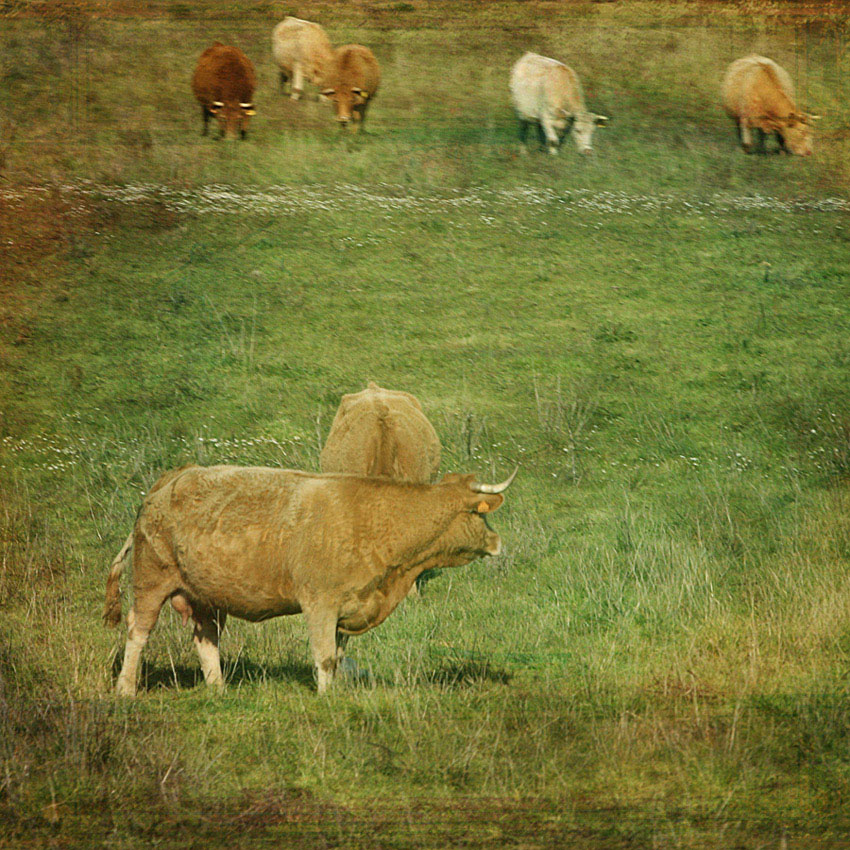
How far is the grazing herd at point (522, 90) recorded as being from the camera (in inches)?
931

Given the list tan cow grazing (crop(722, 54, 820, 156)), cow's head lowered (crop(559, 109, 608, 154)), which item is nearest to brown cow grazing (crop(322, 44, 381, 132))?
cow's head lowered (crop(559, 109, 608, 154))

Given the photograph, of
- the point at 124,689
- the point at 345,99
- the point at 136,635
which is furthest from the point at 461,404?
the point at 124,689

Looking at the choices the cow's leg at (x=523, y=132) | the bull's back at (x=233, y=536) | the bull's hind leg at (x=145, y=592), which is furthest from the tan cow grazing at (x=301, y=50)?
the bull's hind leg at (x=145, y=592)

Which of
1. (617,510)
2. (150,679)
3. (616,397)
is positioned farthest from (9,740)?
(616,397)

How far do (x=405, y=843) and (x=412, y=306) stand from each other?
1546 centimetres

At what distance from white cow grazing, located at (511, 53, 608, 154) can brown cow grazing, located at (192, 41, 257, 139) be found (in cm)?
576

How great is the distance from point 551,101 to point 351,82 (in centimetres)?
438

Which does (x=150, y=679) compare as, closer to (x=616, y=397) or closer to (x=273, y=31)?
(x=616, y=397)

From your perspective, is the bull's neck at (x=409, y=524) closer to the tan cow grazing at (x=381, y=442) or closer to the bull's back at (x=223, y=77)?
the tan cow grazing at (x=381, y=442)

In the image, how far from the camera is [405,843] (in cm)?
640

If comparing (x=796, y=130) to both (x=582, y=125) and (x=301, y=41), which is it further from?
(x=301, y=41)

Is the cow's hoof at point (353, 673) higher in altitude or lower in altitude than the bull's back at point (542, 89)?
lower

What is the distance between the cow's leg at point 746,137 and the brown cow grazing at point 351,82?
792 cm

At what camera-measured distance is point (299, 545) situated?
28.5 ft
